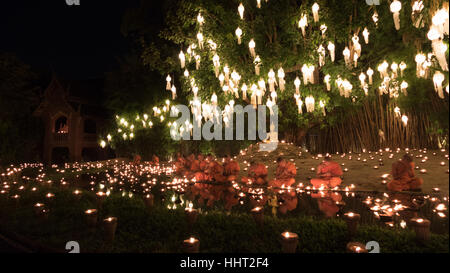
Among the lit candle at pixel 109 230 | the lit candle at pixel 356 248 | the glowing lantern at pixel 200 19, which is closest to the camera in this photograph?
the lit candle at pixel 356 248

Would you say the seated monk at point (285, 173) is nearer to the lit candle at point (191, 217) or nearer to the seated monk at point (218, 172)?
the seated monk at point (218, 172)

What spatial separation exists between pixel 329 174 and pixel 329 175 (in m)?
0.02

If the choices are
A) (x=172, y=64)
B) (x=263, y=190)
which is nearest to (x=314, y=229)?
(x=263, y=190)

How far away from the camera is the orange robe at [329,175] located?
6.30 metres

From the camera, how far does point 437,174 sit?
20.8 feet

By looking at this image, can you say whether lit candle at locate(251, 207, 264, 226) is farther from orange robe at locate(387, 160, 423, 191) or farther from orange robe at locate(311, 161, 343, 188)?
orange robe at locate(387, 160, 423, 191)

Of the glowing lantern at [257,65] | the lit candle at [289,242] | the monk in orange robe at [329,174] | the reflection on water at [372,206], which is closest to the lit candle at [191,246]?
the lit candle at [289,242]

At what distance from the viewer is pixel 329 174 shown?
6.32 m

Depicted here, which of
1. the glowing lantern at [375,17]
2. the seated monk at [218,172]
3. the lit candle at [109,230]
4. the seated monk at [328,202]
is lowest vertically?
the lit candle at [109,230]

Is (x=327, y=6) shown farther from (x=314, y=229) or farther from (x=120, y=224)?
(x=120, y=224)

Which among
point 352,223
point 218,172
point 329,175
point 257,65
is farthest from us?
point 257,65

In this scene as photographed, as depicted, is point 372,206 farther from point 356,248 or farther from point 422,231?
point 356,248

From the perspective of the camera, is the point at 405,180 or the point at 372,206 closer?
the point at 372,206

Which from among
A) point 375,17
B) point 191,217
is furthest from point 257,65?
point 191,217
